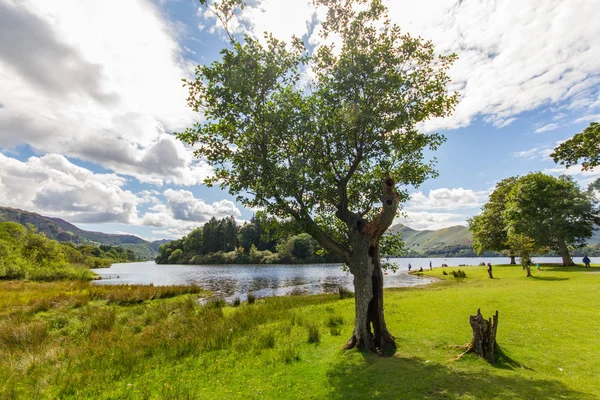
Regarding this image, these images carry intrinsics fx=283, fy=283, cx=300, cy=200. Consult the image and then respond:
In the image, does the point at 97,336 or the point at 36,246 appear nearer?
the point at 97,336

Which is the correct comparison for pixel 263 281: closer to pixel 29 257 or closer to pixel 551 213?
pixel 29 257

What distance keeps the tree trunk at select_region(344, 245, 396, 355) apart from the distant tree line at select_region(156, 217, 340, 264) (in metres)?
101

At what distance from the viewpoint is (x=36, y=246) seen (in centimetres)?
5288

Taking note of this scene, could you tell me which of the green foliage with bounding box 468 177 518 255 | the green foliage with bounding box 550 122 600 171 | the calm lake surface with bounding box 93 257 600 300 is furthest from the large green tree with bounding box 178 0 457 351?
the green foliage with bounding box 468 177 518 255

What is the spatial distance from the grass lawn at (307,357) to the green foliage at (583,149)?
920 cm

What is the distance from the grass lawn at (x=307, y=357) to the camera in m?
7.37

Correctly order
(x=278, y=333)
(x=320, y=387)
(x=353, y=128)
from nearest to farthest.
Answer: (x=320, y=387)
(x=353, y=128)
(x=278, y=333)

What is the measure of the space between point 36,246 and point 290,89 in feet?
215

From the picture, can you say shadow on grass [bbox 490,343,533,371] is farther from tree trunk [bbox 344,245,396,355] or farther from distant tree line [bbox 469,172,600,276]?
distant tree line [bbox 469,172,600,276]

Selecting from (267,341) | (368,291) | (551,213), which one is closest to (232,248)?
(551,213)

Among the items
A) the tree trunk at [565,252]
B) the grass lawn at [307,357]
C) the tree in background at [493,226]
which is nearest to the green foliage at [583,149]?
the grass lawn at [307,357]

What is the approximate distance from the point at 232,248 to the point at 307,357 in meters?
143

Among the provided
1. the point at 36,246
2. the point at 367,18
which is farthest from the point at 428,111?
the point at 36,246

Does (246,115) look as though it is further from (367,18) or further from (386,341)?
(386,341)
